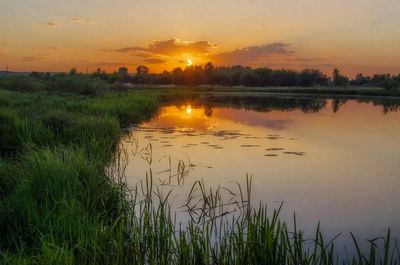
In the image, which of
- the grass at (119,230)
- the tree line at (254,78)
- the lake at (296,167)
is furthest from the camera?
the tree line at (254,78)

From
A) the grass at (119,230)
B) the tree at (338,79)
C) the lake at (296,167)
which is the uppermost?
the tree at (338,79)

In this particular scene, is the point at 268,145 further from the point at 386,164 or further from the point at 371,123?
the point at 371,123

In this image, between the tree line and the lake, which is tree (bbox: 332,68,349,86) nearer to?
the tree line

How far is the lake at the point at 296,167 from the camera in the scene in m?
8.54

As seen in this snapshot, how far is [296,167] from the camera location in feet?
42.0

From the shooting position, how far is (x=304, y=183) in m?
10.9

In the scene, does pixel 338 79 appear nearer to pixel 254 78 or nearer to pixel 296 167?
pixel 254 78

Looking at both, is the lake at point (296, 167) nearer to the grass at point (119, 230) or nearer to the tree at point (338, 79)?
the grass at point (119, 230)

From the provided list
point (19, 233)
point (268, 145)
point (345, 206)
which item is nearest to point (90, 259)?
point (19, 233)

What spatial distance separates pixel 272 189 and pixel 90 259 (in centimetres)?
618

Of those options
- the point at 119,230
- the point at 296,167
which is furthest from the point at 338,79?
the point at 119,230

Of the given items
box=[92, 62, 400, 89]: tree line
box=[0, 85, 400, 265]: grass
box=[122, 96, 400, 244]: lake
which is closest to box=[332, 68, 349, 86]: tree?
box=[92, 62, 400, 89]: tree line

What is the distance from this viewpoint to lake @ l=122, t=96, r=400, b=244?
8.54 m

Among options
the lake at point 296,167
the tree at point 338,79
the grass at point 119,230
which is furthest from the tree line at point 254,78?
the grass at point 119,230
